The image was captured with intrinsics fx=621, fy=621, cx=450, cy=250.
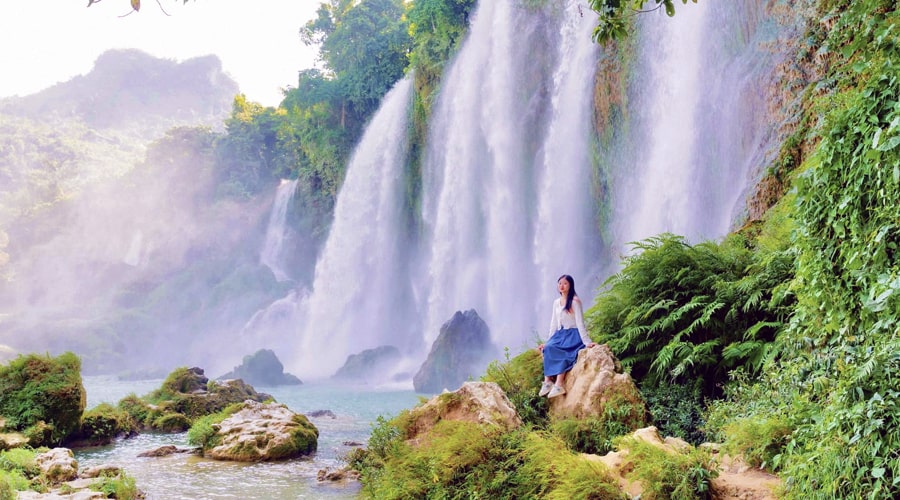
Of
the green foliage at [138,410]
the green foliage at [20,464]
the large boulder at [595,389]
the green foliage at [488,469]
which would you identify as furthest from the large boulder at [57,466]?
the large boulder at [595,389]

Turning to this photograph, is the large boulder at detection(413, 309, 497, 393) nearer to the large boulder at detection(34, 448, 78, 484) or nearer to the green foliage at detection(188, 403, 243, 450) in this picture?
the green foliage at detection(188, 403, 243, 450)

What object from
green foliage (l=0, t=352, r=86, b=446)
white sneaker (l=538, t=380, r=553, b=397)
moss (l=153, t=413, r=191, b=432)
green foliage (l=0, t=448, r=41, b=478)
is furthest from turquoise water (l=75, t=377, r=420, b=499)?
white sneaker (l=538, t=380, r=553, b=397)

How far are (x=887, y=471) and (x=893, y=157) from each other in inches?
56.6

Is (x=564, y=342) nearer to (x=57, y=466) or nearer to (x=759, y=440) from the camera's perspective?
(x=759, y=440)

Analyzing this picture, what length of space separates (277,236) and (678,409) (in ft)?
135

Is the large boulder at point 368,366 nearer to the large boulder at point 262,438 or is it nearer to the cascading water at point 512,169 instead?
the cascading water at point 512,169

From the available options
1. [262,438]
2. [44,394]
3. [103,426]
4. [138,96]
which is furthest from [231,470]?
[138,96]

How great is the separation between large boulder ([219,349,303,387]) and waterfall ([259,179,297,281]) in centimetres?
1658

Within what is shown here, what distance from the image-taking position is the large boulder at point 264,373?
27.3 m

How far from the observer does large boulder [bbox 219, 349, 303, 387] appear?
27.3 m

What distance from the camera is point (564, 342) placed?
648 cm

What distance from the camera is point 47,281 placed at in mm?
51938

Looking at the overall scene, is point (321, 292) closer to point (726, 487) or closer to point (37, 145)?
point (726, 487)

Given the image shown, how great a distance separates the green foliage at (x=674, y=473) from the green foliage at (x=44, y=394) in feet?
33.9
